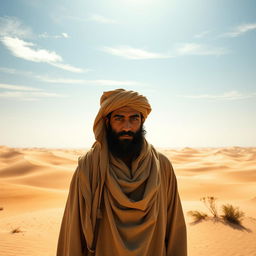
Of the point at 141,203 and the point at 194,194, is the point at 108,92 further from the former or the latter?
the point at 194,194

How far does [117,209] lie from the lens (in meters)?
1.95

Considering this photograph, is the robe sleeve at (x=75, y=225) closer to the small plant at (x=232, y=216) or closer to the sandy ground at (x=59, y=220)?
the sandy ground at (x=59, y=220)

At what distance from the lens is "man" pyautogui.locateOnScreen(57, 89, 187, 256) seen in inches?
76.7

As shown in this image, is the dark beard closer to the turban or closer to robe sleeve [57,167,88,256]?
the turban

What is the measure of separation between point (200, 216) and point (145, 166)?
675cm

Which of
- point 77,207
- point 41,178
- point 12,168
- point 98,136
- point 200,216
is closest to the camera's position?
point 77,207

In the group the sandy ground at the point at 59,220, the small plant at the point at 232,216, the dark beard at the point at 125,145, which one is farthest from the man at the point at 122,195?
the small plant at the point at 232,216

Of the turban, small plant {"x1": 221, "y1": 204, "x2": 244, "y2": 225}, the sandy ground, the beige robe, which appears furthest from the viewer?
small plant {"x1": 221, "y1": 204, "x2": 244, "y2": 225}

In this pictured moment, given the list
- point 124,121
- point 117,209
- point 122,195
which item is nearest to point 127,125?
point 124,121

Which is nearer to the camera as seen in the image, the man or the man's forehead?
the man

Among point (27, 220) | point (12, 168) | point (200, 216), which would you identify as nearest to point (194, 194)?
point (200, 216)

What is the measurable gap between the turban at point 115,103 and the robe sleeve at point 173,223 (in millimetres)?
729

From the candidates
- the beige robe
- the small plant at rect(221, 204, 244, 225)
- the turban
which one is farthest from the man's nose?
the small plant at rect(221, 204, 244, 225)

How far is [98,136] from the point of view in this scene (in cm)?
227
